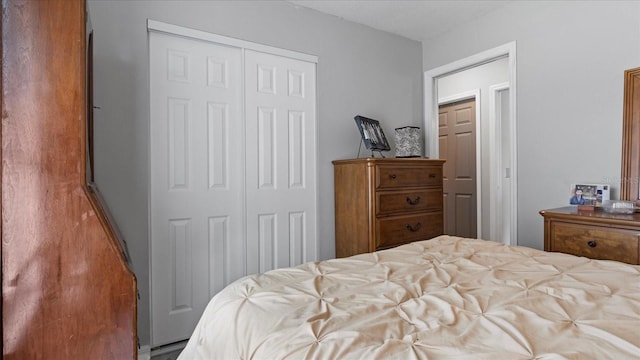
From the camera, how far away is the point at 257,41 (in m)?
2.61

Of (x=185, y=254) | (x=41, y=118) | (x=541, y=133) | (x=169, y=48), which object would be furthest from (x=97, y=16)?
(x=541, y=133)

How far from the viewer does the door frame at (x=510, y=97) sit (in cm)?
280

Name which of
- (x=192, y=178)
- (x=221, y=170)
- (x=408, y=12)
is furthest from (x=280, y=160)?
(x=408, y=12)

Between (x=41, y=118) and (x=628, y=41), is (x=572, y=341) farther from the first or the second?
(x=628, y=41)

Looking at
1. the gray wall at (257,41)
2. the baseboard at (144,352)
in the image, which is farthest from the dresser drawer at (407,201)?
Answer: the baseboard at (144,352)

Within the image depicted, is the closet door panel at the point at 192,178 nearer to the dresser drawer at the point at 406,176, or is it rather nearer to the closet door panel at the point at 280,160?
the closet door panel at the point at 280,160

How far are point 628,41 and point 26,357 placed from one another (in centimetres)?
333

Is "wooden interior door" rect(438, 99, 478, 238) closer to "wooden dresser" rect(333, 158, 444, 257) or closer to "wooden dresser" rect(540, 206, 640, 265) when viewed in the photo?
"wooden dresser" rect(333, 158, 444, 257)

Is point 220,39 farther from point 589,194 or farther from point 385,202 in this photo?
point 589,194

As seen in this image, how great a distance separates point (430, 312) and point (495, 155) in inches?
133

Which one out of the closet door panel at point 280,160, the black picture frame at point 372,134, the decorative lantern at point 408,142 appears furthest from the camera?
the decorative lantern at point 408,142

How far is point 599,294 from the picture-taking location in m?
1.03

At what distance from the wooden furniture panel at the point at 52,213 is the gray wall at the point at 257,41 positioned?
3.43 ft

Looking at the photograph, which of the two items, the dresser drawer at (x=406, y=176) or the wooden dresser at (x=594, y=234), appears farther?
the dresser drawer at (x=406, y=176)
